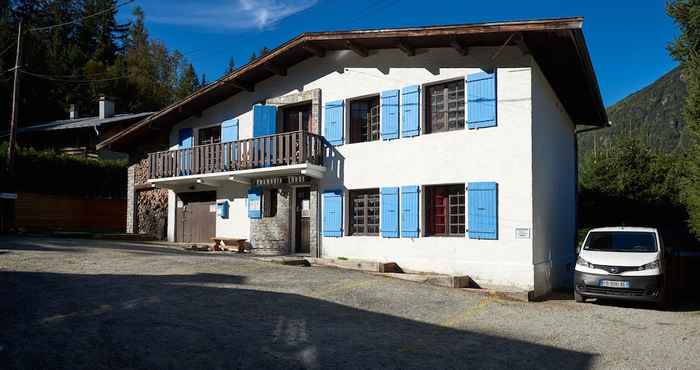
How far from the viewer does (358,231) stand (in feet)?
48.2

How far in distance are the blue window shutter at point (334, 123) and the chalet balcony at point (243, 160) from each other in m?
0.33

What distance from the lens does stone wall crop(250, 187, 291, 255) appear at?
16.0 meters

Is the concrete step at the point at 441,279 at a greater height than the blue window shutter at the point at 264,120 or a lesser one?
lesser

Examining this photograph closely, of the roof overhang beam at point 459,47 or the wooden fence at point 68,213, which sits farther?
the wooden fence at point 68,213

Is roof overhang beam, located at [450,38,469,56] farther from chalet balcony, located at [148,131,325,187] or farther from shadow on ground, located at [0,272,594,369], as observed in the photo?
shadow on ground, located at [0,272,594,369]

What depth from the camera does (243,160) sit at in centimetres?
1614

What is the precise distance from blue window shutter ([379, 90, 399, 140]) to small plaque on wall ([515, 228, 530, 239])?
152 inches

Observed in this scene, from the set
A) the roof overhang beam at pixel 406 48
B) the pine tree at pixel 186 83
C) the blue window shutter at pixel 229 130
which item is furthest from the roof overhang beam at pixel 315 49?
the pine tree at pixel 186 83

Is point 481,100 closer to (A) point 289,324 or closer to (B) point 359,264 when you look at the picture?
(B) point 359,264

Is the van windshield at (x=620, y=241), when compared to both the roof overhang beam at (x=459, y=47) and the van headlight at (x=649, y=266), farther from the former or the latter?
the roof overhang beam at (x=459, y=47)

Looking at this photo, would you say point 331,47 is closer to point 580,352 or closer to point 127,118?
point 580,352

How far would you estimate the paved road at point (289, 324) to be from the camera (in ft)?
19.3

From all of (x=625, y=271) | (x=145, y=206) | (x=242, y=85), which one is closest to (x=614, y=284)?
(x=625, y=271)

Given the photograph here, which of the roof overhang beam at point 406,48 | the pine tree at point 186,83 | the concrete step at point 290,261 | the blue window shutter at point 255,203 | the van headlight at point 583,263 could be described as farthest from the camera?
the pine tree at point 186,83
